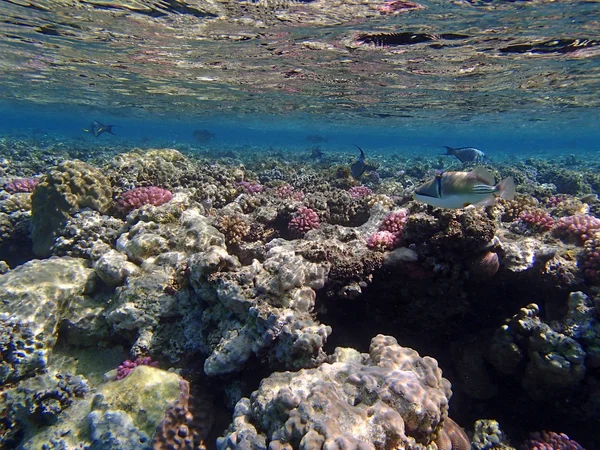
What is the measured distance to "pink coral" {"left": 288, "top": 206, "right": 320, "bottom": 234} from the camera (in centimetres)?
674

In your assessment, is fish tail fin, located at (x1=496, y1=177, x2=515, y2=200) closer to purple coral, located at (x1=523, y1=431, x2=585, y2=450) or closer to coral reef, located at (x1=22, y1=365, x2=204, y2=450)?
purple coral, located at (x1=523, y1=431, x2=585, y2=450)

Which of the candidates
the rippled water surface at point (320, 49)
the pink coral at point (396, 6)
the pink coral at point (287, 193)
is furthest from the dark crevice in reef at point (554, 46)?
the pink coral at point (287, 193)

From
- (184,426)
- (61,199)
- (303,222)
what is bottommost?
(184,426)

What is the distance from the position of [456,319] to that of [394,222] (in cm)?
175

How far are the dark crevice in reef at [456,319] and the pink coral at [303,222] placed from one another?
220 cm

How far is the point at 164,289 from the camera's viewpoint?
203 inches

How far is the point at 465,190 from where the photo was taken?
3445mm

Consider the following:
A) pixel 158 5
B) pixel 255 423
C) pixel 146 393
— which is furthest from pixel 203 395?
pixel 158 5

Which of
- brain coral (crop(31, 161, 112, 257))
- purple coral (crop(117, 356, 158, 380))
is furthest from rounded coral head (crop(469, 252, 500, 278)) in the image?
brain coral (crop(31, 161, 112, 257))

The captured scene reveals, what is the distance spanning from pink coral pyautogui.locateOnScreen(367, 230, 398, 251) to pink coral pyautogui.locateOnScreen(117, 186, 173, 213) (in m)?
5.14

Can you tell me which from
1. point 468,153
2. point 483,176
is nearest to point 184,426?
point 483,176

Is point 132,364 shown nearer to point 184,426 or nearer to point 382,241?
point 184,426

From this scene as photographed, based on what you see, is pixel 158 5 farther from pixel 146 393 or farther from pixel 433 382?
pixel 433 382

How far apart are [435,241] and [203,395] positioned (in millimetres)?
3610
